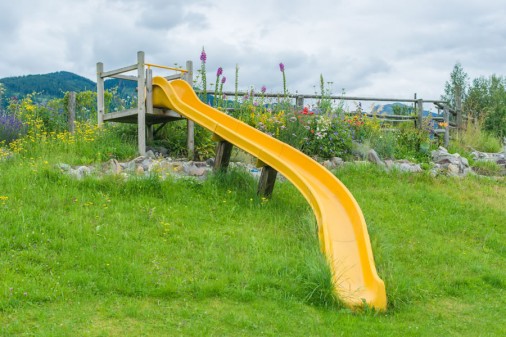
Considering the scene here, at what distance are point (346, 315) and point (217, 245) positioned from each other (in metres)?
1.75

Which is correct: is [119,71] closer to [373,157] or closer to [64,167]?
[64,167]

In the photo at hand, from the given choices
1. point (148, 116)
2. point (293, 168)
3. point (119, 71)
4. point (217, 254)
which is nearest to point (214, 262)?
point (217, 254)

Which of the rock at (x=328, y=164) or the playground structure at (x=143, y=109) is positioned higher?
the playground structure at (x=143, y=109)

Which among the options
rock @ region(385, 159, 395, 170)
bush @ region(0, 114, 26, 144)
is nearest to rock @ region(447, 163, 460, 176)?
rock @ region(385, 159, 395, 170)

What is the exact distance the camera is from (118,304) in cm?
481

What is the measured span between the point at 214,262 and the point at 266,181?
2.57m

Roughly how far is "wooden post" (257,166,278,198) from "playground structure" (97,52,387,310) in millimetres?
14

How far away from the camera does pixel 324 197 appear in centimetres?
735

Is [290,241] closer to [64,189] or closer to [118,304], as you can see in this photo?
[118,304]

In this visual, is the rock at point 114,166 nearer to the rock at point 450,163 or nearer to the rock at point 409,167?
the rock at point 409,167

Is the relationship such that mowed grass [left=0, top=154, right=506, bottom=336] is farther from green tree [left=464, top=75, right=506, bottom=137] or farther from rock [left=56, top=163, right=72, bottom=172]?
green tree [left=464, top=75, right=506, bottom=137]

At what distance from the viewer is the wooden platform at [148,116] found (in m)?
10.3

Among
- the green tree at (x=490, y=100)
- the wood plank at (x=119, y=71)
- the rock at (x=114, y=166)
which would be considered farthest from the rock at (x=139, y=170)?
the green tree at (x=490, y=100)

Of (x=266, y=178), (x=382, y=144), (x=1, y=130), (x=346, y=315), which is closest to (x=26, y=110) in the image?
(x=1, y=130)
